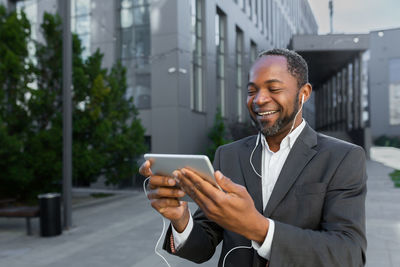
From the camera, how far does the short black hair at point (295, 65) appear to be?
1539 mm

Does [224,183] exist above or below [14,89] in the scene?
below

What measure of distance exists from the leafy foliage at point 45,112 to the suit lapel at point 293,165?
8.27 metres

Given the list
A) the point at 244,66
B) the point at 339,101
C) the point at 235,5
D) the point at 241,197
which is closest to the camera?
the point at 241,197

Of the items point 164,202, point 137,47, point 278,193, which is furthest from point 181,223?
point 137,47

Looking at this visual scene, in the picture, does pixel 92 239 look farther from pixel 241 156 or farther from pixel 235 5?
pixel 241 156

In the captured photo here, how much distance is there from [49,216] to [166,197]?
22.8ft

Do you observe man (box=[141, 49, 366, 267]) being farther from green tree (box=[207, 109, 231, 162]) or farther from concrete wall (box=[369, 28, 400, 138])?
green tree (box=[207, 109, 231, 162])

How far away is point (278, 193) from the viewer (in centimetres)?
151

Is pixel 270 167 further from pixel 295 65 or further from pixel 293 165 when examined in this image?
pixel 295 65

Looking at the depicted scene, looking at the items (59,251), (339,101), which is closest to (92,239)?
(59,251)

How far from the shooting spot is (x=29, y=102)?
9.81 metres

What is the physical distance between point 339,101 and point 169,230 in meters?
34.5

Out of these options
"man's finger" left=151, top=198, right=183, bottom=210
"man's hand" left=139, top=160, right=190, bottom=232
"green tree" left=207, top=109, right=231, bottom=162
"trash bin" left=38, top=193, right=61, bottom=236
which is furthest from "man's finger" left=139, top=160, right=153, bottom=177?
"green tree" left=207, top=109, right=231, bottom=162

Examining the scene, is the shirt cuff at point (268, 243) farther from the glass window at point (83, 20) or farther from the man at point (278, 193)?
the glass window at point (83, 20)
